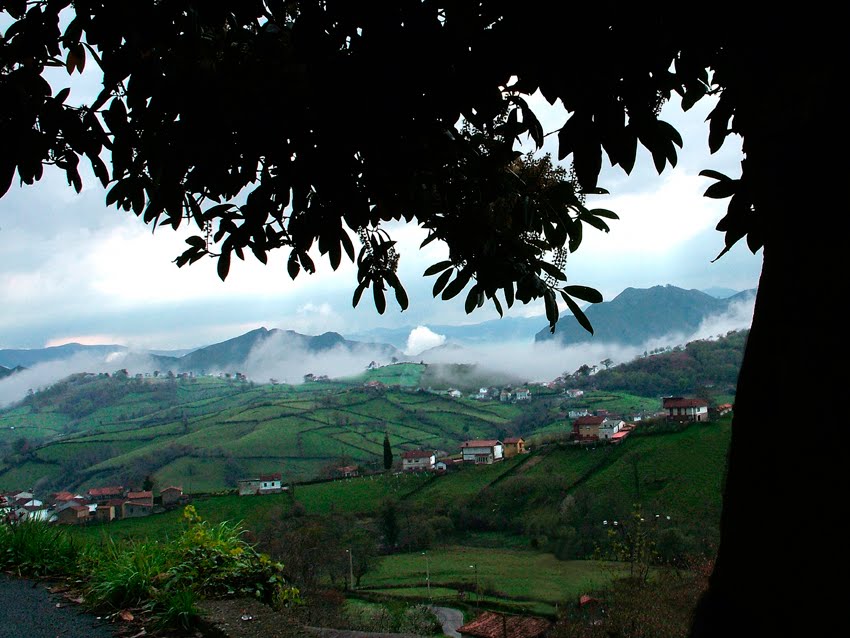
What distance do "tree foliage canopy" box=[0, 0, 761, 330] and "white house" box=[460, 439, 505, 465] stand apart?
1144 inches

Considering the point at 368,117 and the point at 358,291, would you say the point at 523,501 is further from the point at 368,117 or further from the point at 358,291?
the point at 368,117

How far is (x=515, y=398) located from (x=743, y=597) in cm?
8111

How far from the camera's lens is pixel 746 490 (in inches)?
58.7

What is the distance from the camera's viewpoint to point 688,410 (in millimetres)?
23250

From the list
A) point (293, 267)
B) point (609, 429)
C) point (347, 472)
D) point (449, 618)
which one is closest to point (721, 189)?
point (293, 267)

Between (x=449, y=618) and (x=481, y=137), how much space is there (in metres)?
6.33

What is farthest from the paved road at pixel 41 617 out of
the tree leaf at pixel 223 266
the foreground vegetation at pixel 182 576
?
the tree leaf at pixel 223 266

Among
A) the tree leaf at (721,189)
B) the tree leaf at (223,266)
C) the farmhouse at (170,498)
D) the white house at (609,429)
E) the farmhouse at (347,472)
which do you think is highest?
the tree leaf at (721,189)

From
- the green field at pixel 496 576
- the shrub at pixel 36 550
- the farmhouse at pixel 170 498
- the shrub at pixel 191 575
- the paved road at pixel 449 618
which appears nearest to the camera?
the shrub at pixel 191 575

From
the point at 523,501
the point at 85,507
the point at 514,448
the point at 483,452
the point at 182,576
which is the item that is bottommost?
the point at 483,452

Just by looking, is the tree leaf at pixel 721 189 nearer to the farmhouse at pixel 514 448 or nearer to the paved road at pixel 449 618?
the paved road at pixel 449 618

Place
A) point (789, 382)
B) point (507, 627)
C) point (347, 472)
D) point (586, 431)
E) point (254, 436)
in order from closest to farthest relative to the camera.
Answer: point (789, 382) < point (507, 627) < point (586, 431) < point (347, 472) < point (254, 436)

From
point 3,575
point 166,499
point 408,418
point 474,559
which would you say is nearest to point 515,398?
point 408,418

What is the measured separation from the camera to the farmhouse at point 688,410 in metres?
22.5
